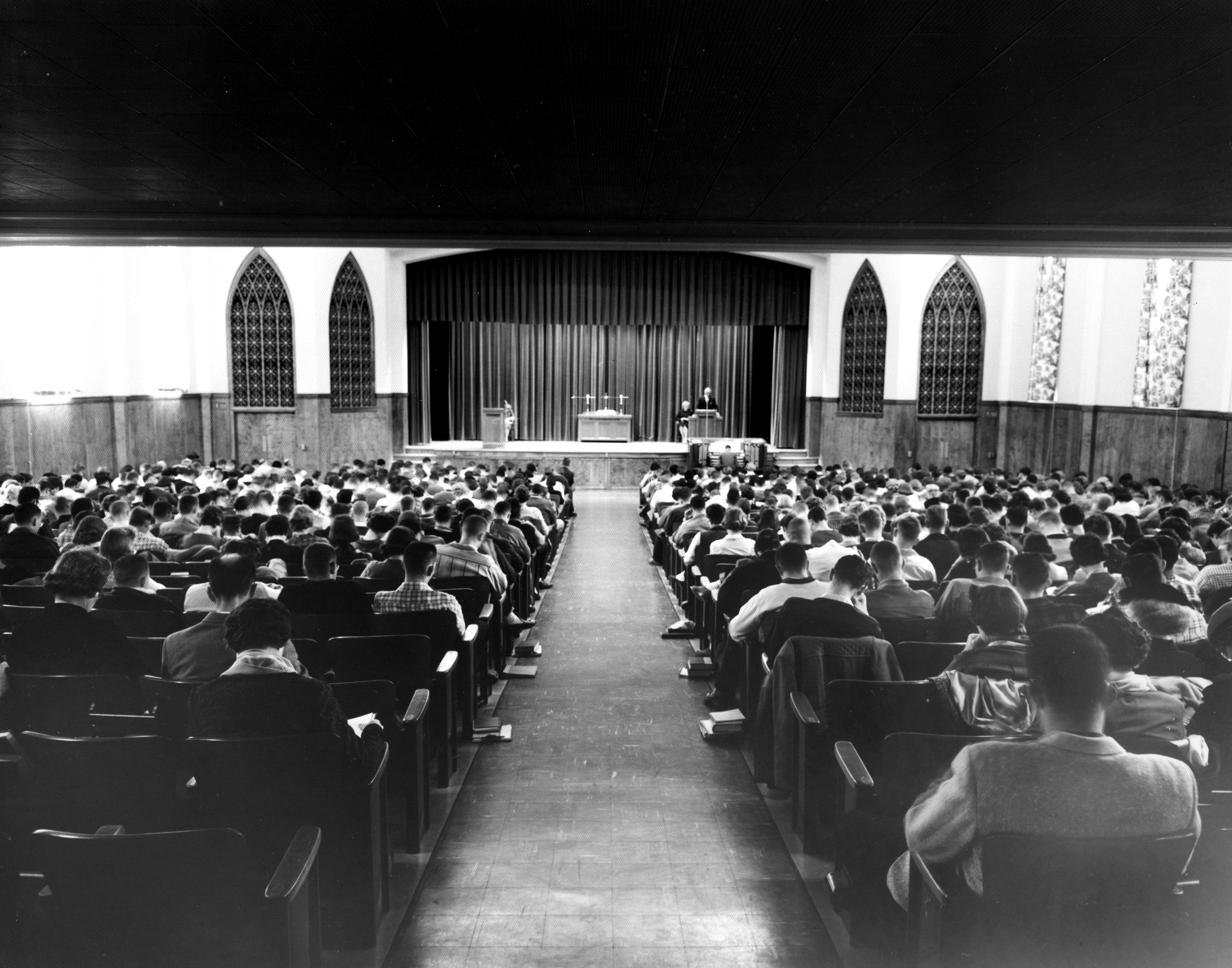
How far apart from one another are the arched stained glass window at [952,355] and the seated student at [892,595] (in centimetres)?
1504

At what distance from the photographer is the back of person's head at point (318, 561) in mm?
5082

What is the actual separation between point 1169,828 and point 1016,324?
59.4ft

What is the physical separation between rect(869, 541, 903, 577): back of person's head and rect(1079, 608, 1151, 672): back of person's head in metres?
2.00

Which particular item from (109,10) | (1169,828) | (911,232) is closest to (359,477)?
(911,232)

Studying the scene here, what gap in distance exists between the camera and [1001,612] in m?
3.42

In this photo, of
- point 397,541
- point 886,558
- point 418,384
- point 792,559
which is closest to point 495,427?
point 418,384

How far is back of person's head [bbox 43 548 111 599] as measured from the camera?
4.20m

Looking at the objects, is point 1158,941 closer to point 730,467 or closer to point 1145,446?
point 1145,446

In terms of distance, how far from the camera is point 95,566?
430 centimetres

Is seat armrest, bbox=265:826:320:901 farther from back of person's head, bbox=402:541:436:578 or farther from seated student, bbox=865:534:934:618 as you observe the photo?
seated student, bbox=865:534:934:618

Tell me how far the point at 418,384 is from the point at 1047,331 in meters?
13.5

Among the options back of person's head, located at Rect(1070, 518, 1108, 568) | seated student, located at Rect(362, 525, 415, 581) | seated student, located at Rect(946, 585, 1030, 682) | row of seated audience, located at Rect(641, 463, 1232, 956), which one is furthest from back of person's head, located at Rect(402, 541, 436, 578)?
back of person's head, located at Rect(1070, 518, 1108, 568)

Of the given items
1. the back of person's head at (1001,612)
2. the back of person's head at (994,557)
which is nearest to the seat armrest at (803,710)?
the back of person's head at (1001,612)

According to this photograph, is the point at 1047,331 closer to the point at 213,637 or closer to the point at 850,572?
the point at 850,572
